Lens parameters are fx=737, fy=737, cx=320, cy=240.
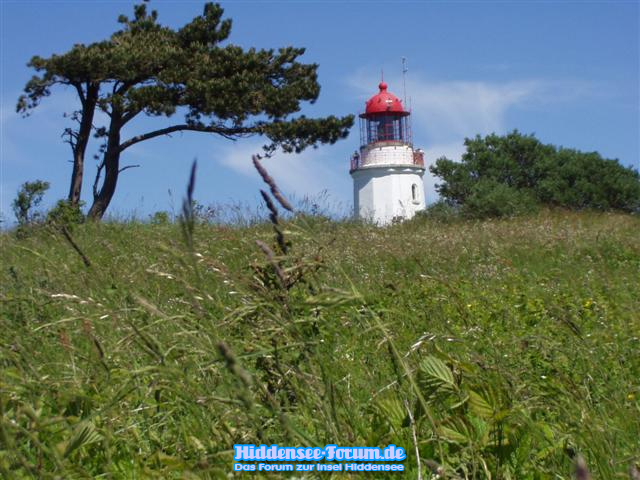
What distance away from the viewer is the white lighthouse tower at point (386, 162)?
34.3 m

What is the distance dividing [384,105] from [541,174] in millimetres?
7807

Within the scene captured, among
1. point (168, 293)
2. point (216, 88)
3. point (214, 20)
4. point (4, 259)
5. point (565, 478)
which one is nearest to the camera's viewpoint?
point (565, 478)

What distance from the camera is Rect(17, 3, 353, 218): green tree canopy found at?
2109cm

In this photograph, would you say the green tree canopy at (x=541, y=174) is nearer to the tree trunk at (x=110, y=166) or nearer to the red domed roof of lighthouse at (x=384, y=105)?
the red domed roof of lighthouse at (x=384, y=105)

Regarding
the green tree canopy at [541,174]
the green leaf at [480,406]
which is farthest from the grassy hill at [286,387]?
the green tree canopy at [541,174]

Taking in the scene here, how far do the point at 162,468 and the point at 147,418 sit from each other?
27 cm

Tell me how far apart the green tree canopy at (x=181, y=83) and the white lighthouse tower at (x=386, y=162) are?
36.7 ft

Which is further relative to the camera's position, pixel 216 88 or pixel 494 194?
pixel 494 194

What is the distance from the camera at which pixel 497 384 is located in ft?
6.27

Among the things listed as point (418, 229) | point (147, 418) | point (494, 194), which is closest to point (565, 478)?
point (147, 418)

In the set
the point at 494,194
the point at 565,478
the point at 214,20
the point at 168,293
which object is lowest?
the point at 565,478

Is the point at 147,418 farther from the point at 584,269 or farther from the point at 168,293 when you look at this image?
the point at 584,269

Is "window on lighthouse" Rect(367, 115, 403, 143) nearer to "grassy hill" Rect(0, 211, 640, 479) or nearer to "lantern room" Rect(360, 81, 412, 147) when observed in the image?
"lantern room" Rect(360, 81, 412, 147)

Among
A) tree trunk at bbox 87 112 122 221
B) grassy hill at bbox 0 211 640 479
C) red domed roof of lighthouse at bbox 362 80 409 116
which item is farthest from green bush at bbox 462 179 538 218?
grassy hill at bbox 0 211 640 479
